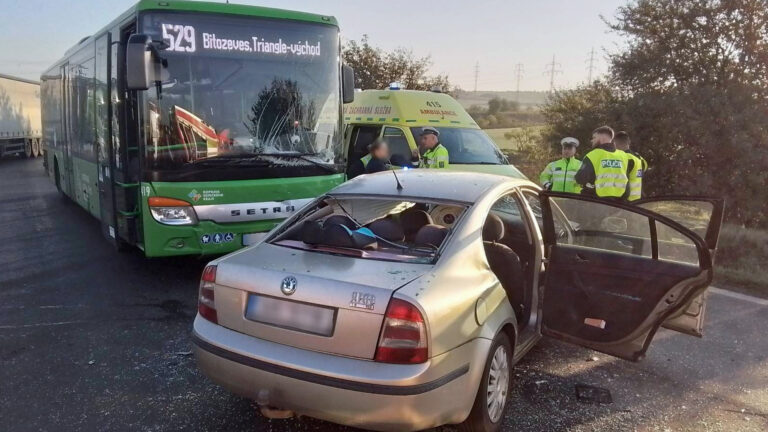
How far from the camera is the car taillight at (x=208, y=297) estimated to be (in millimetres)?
3290

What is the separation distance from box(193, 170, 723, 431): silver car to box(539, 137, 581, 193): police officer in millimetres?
3617

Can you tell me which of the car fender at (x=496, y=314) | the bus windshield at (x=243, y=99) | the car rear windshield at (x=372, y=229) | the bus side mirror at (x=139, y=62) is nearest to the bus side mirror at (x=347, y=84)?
the bus windshield at (x=243, y=99)

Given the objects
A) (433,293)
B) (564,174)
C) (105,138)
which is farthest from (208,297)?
(564,174)

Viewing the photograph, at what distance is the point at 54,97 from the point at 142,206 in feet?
25.1

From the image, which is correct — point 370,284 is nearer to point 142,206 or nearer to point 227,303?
point 227,303

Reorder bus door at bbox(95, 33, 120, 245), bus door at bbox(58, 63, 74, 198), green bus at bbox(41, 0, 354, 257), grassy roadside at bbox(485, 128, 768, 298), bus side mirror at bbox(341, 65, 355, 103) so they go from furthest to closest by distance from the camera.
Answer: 1. bus door at bbox(58, 63, 74, 198)
2. bus side mirror at bbox(341, 65, 355, 103)
3. grassy roadside at bbox(485, 128, 768, 298)
4. bus door at bbox(95, 33, 120, 245)
5. green bus at bbox(41, 0, 354, 257)

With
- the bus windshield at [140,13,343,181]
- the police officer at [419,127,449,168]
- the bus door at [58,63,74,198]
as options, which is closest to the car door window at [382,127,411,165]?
the police officer at [419,127,449,168]

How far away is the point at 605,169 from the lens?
6.98 m

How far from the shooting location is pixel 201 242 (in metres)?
6.04

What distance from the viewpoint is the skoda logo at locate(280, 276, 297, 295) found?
297 centimetres

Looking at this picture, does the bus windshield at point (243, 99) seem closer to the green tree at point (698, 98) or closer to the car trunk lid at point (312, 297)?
the car trunk lid at point (312, 297)

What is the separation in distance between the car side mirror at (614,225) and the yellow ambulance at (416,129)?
537 cm

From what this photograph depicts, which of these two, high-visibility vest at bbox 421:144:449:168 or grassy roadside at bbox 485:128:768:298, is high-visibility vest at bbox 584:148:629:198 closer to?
grassy roadside at bbox 485:128:768:298

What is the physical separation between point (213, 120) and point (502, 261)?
365 centimetres
